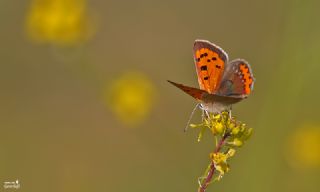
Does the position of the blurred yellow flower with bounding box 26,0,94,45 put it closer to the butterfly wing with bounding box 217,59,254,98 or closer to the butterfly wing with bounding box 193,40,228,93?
the butterfly wing with bounding box 193,40,228,93

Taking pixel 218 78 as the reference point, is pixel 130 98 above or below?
below

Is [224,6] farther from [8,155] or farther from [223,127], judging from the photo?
[223,127]

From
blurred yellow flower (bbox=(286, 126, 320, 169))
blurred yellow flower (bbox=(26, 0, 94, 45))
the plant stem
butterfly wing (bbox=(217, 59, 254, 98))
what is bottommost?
blurred yellow flower (bbox=(286, 126, 320, 169))

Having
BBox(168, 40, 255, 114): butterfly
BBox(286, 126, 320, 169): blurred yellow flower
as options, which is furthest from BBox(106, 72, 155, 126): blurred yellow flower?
BBox(168, 40, 255, 114): butterfly

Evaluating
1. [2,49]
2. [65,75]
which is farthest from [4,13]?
[65,75]

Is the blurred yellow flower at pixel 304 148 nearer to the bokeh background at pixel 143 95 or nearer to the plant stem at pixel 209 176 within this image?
the bokeh background at pixel 143 95

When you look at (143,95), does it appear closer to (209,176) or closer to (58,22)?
(58,22)

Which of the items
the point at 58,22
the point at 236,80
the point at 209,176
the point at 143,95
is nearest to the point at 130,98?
the point at 143,95
